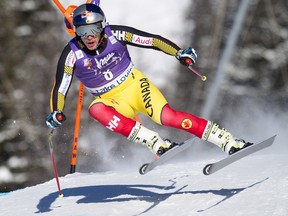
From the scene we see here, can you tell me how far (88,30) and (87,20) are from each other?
0.28ft

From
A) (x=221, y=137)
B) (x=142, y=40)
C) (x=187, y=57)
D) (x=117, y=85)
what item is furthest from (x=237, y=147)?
(x=142, y=40)

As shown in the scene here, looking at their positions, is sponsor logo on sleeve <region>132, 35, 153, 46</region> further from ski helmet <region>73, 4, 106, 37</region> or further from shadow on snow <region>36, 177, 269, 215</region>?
shadow on snow <region>36, 177, 269, 215</region>

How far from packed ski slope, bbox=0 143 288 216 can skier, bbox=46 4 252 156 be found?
1.41 feet

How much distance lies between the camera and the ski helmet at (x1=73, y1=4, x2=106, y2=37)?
5.91 metres

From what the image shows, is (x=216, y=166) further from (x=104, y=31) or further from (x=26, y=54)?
(x=26, y=54)

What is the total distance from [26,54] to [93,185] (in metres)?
19.6

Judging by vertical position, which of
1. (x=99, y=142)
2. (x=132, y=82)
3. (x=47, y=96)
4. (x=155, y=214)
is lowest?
(x=155, y=214)

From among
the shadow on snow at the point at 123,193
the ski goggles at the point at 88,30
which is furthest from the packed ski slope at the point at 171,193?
the ski goggles at the point at 88,30

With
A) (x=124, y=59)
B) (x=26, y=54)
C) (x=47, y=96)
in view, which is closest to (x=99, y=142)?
(x=47, y=96)

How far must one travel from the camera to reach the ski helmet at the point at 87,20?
5906mm

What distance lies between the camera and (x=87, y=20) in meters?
5.90

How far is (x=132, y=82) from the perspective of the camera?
6266 millimetres

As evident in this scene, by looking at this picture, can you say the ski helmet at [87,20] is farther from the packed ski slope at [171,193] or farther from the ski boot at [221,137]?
the packed ski slope at [171,193]

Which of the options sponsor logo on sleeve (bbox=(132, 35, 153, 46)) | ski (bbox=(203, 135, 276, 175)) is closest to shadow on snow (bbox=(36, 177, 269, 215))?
ski (bbox=(203, 135, 276, 175))
